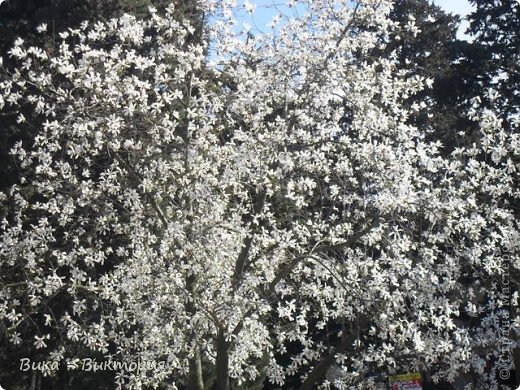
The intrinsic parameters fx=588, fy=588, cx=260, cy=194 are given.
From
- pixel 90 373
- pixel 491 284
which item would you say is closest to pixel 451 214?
pixel 491 284

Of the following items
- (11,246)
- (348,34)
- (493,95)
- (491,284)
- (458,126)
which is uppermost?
(458,126)

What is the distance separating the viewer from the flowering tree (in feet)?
20.3

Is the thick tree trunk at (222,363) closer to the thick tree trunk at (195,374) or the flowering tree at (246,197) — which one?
the flowering tree at (246,197)

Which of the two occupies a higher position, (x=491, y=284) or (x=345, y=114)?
(x=345, y=114)

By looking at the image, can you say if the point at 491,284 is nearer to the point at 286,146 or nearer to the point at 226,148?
the point at 286,146

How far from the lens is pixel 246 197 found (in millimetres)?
7035

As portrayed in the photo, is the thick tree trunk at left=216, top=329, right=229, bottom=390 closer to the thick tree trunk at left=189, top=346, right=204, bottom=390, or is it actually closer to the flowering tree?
the flowering tree

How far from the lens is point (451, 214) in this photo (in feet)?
20.1

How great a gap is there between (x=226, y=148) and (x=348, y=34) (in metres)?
2.15

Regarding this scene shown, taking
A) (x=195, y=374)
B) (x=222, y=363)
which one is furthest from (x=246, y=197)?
(x=195, y=374)

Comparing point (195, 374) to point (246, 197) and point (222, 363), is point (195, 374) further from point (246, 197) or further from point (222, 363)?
point (246, 197)

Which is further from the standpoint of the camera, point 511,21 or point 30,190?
point 511,21

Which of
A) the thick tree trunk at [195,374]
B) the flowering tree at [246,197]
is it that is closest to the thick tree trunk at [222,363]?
the flowering tree at [246,197]

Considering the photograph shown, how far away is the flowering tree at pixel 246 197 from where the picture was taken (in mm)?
6195
